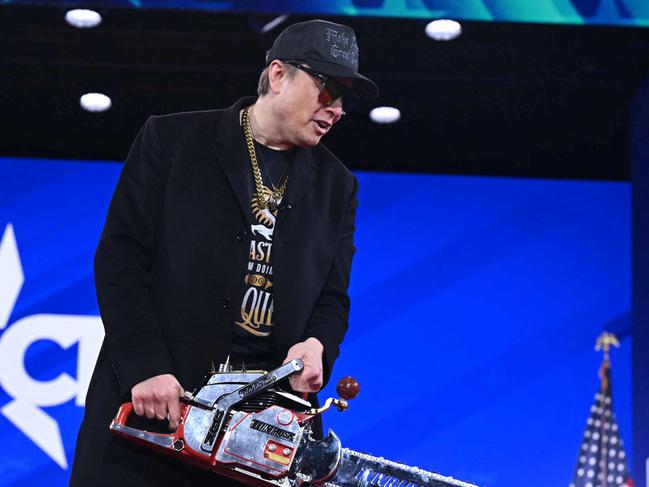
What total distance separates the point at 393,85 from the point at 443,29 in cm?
75

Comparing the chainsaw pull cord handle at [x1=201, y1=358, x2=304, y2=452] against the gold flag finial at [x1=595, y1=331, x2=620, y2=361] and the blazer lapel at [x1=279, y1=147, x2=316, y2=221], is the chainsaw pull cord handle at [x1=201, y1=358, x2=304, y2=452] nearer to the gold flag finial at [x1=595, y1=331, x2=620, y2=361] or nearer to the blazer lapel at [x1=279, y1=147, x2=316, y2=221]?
the blazer lapel at [x1=279, y1=147, x2=316, y2=221]

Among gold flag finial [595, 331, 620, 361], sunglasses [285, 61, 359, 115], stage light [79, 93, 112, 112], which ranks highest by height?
stage light [79, 93, 112, 112]

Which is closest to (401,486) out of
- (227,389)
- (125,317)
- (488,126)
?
(227,389)

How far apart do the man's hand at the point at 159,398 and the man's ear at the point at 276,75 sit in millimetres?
747

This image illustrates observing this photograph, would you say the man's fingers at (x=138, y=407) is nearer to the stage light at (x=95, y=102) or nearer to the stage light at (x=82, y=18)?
the stage light at (x=82, y=18)

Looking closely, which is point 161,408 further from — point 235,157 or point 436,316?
point 436,316

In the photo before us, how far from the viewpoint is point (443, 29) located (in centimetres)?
558

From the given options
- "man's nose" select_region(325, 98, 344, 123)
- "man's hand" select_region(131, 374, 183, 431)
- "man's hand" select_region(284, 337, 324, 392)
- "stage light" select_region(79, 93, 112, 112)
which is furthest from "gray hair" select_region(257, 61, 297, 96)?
"stage light" select_region(79, 93, 112, 112)

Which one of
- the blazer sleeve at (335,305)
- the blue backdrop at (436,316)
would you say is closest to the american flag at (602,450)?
the blue backdrop at (436,316)

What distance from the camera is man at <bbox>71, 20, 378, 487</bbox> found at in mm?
2189

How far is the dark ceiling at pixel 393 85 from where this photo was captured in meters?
5.72

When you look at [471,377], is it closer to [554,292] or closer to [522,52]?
[554,292]

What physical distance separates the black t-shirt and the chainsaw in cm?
17

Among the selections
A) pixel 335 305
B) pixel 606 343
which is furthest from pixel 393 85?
pixel 335 305
